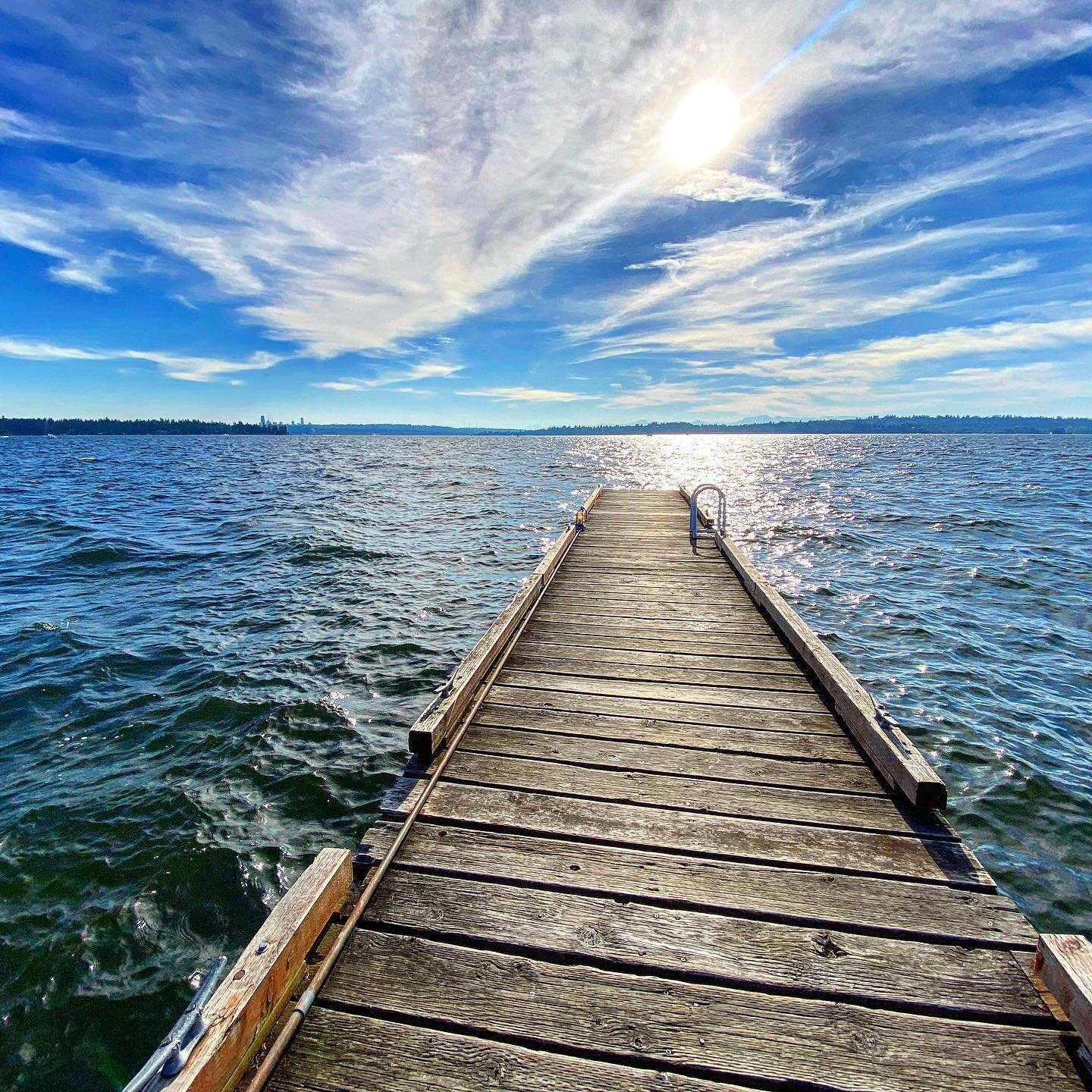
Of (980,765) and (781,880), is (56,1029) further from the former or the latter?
(980,765)

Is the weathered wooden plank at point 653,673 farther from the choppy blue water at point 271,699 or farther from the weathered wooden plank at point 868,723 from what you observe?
the choppy blue water at point 271,699

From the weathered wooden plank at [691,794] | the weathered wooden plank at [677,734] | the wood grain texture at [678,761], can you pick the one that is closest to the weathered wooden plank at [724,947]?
the weathered wooden plank at [691,794]

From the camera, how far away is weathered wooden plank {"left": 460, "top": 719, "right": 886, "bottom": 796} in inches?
141

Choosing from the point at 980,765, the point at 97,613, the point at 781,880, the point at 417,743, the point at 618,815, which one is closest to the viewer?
the point at 781,880

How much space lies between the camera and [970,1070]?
6.41 feet

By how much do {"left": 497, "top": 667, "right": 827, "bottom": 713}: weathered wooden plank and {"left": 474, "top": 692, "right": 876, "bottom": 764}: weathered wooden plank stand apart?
39cm

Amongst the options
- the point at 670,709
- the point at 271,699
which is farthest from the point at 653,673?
the point at 271,699

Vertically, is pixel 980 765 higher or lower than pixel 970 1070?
lower

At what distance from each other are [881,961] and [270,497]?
29.6 metres

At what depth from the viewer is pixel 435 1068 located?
199 centimetres

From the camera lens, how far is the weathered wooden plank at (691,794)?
10.5 ft

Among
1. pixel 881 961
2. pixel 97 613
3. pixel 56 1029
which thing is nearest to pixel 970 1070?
pixel 881 961

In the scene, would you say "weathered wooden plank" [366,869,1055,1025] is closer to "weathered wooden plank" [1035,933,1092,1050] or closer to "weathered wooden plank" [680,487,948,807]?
"weathered wooden plank" [1035,933,1092,1050]

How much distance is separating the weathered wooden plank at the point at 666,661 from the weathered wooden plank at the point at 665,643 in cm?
4
